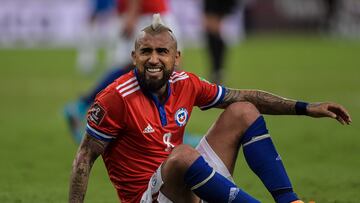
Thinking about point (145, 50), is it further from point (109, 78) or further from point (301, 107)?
point (109, 78)

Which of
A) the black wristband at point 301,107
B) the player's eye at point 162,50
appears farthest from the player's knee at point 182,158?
the black wristband at point 301,107

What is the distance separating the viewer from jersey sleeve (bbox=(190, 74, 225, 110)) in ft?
18.4

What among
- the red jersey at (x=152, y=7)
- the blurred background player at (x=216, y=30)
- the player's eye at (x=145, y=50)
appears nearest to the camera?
the player's eye at (x=145, y=50)

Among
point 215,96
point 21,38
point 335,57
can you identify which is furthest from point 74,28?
point 215,96

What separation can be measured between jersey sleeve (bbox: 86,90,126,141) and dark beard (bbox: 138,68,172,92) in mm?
197

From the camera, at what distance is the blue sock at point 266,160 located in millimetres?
5324

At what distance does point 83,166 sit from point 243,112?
109 centimetres

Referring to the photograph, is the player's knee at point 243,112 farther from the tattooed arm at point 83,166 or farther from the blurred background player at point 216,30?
the blurred background player at point 216,30

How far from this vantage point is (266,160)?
5.35 metres

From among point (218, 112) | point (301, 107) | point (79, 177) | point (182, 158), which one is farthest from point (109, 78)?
point (218, 112)

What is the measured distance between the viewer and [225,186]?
16.1ft

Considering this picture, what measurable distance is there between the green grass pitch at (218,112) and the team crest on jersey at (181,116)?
129cm

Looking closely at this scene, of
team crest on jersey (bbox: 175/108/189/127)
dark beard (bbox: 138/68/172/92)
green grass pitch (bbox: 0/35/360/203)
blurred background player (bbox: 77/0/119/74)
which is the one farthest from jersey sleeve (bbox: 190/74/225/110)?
blurred background player (bbox: 77/0/119/74)

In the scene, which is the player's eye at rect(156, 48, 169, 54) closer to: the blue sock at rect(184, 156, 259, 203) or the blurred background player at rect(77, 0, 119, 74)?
the blue sock at rect(184, 156, 259, 203)
